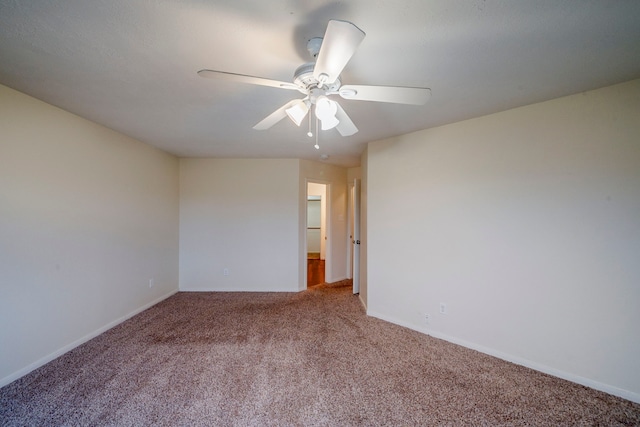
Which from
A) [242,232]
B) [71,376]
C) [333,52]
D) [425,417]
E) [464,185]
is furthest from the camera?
[242,232]

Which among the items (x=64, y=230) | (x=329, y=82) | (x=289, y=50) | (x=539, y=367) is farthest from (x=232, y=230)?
(x=539, y=367)

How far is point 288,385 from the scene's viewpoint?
2.06 metres

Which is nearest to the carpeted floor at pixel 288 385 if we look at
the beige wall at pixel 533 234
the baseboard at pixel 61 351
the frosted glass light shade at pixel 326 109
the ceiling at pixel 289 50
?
the baseboard at pixel 61 351

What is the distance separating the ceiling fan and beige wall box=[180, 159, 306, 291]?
2.79 metres

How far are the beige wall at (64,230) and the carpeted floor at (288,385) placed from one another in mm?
282

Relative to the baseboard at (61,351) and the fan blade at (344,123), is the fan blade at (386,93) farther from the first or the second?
the baseboard at (61,351)

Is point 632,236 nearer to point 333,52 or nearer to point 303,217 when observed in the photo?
point 333,52

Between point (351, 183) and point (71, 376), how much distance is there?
4540 mm

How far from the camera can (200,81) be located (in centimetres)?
191

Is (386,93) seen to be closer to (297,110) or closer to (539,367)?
(297,110)

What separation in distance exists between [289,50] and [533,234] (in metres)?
2.46

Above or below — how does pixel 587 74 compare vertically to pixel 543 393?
above

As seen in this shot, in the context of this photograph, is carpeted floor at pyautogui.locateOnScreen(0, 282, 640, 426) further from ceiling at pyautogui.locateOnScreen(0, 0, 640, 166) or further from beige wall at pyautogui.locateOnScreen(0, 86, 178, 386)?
ceiling at pyautogui.locateOnScreen(0, 0, 640, 166)

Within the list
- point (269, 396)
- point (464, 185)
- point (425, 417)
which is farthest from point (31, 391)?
point (464, 185)
